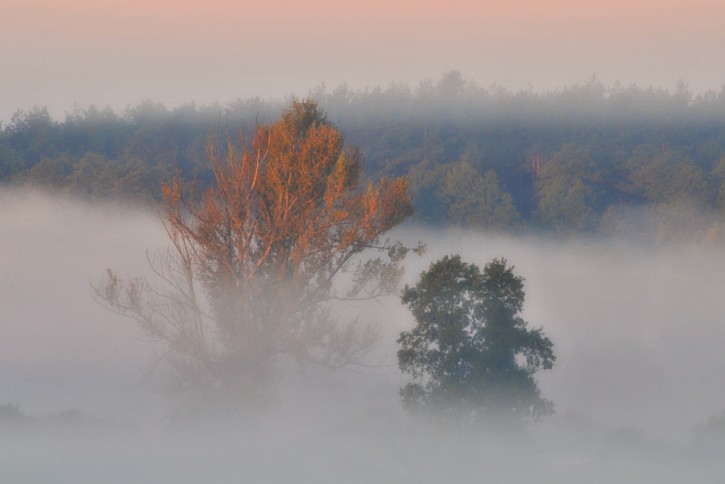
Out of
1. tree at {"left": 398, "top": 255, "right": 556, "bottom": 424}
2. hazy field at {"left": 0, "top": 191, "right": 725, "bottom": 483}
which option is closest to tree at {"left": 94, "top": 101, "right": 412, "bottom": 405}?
hazy field at {"left": 0, "top": 191, "right": 725, "bottom": 483}

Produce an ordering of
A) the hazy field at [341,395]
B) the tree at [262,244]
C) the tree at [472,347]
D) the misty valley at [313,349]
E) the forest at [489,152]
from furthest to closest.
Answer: the forest at [489,152] < the tree at [262,244] < the tree at [472,347] < the misty valley at [313,349] < the hazy field at [341,395]

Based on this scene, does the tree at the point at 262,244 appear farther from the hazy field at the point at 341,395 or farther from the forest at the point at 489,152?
the forest at the point at 489,152

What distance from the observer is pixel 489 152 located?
122750mm

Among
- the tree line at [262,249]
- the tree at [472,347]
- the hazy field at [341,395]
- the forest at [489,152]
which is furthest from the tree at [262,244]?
the forest at [489,152]

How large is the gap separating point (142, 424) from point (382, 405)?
24.4ft

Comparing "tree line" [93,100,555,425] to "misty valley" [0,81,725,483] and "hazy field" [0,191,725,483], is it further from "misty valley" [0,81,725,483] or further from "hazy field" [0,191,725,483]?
"hazy field" [0,191,725,483]

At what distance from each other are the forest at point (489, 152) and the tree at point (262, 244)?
131 ft

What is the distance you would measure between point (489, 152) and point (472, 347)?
323 ft

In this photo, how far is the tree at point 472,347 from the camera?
84.0ft

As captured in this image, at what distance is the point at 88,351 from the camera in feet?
156

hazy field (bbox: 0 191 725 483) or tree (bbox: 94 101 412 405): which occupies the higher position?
tree (bbox: 94 101 412 405)

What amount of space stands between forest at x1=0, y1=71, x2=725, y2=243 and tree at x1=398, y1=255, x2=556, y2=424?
1744 inches

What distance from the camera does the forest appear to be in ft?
319

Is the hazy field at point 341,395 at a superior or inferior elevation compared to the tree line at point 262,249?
inferior
